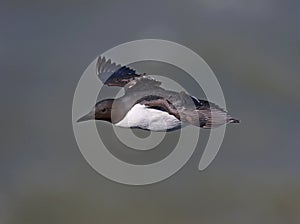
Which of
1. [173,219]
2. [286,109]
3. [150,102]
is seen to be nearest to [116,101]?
[150,102]

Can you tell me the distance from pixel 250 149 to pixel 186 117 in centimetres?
309

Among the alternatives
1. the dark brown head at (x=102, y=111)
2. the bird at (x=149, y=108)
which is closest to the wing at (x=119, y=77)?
the bird at (x=149, y=108)

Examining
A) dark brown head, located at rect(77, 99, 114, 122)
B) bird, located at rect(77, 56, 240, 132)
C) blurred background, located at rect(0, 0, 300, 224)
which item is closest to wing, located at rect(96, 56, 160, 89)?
bird, located at rect(77, 56, 240, 132)

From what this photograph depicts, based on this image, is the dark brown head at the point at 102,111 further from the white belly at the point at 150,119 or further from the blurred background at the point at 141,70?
the blurred background at the point at 141,70

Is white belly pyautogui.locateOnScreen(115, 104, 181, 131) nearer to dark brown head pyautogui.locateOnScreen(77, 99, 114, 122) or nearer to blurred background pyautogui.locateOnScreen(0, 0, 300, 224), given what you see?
dark brown head pyautogui.locateOnScreen(77, 99, 114, 122)

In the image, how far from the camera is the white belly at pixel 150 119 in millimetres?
4164

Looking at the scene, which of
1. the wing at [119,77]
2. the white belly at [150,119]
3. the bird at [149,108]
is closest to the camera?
the bird at [149,108]

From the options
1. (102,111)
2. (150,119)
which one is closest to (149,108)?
(150,119)

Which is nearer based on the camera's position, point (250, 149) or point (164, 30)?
point (250, 149)

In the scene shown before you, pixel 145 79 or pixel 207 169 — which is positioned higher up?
pixel 207 169

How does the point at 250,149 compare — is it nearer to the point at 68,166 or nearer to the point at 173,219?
the point at 173,219

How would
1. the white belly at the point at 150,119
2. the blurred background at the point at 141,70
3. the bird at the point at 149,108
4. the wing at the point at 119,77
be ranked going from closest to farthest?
1. the bird at the point at 149,108
2. the white belly at the point at 150,119
3. the wing at the point at 119,77
4. the blurred background at the point at 141,70

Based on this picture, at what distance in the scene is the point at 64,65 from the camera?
25.0ft

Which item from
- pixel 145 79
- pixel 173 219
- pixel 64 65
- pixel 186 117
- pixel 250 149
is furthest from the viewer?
pixel 64 65
